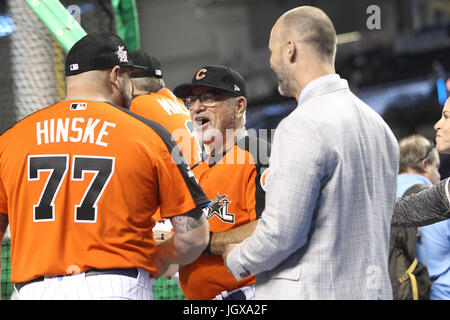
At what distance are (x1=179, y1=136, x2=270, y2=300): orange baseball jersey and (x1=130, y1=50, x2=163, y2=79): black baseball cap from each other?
1145 millimetres

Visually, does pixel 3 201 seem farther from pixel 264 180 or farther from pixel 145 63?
pixel 145 63

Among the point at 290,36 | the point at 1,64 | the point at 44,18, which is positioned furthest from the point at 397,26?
the point at 290,36

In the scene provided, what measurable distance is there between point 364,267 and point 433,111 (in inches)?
466

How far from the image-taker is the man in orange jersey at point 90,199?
238 centimetres

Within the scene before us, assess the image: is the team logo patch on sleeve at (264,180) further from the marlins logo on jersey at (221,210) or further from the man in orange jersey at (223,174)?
the marlins logo on jersey at (221,210)

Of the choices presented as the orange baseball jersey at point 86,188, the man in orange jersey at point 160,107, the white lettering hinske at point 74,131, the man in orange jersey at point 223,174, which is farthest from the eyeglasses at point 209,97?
the white lettering hinske at point 74,131

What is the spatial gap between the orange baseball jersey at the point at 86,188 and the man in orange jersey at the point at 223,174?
1.88ft

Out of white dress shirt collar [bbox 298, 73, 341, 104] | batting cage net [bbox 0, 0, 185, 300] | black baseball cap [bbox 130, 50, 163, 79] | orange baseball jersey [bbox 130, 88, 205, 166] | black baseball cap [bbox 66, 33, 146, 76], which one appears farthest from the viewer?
batting cage net [bbox 0, 0, 185, 300]

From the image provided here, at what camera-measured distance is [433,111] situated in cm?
1322

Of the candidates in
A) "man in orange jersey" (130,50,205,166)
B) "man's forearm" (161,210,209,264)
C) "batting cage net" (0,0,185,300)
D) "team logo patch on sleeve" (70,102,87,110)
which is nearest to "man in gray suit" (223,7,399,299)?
"man's forearm" (161,210,209,264)

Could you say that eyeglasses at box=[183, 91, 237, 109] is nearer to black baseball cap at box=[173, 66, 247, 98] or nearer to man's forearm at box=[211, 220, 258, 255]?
black baseball cap at box=[173, 66, 247, 98]

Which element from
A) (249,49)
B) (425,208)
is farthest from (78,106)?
(249,49)

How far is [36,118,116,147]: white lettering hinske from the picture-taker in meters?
2.43

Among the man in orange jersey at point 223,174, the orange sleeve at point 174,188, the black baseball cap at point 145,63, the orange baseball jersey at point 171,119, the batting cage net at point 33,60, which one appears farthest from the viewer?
the batting cage net at point 33,60
